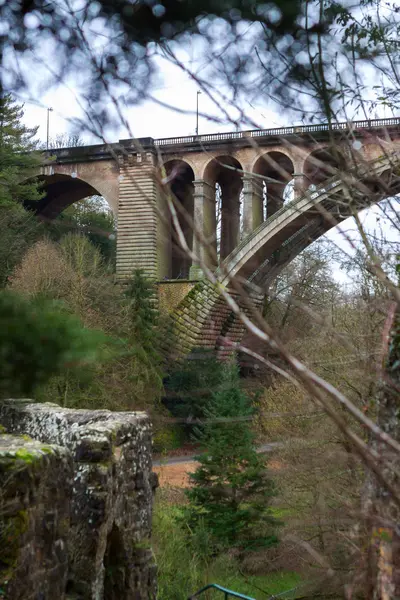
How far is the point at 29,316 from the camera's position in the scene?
2707mm

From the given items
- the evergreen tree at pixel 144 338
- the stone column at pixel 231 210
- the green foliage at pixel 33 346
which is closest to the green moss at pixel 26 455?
the green foliage at pixel 33 346

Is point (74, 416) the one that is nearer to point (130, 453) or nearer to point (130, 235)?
point (130, 453)

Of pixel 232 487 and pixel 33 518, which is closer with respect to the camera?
pixel 33 518

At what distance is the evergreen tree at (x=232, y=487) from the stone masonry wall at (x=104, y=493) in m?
5.29

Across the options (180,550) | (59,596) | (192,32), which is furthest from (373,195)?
(180,550)

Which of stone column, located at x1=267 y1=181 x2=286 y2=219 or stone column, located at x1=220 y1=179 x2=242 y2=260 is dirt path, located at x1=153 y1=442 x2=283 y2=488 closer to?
stone column, located at x1=220 y1=179 x2=242 y2=260

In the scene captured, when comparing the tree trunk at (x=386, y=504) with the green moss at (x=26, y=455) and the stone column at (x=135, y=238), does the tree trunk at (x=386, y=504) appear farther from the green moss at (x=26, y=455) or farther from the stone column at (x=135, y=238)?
the stone column at (x=135, y=238)

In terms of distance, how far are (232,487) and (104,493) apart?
7.14 m

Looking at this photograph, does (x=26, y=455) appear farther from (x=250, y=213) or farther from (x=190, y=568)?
(x=250, y=213)

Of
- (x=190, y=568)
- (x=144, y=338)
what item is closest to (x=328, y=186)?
(x=190, y=568)

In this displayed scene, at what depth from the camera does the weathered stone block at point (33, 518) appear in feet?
12.2

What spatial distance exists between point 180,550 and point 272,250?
38.9 feet

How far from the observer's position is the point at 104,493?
224 inches

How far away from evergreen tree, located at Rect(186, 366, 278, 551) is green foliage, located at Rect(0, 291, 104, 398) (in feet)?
30.3
